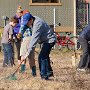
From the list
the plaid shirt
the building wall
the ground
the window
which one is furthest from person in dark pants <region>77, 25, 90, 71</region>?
the window

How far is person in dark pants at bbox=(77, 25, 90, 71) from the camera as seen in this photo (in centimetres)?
1204

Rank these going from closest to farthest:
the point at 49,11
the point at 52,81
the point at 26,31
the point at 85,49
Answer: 1. the point at 52,81
2. the point at 26,31
3. the point at 85,49
4. the point at 49,11

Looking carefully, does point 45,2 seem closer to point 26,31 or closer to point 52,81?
point 26,31

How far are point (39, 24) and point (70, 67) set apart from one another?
10.7 ft

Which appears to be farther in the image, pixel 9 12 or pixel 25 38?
pixel 9 12

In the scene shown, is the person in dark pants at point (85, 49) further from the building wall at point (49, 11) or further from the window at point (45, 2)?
the window at point (45, 2)

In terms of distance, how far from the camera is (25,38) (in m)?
10.8

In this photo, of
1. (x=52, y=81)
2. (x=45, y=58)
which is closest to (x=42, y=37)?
(x=45, y=58)

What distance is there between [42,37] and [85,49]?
2.34m

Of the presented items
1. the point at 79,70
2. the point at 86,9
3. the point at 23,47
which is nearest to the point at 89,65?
the point at 79,70

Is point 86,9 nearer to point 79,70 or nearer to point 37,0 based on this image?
point 37,0

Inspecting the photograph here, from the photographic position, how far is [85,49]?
477 inches

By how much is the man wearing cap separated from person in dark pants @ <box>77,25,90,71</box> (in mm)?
1949

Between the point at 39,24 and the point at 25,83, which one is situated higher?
the point at 39,24
